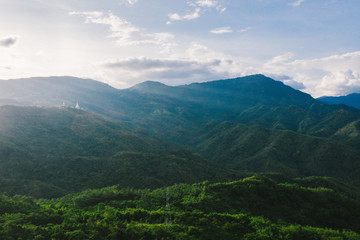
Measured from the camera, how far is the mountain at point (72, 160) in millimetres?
42875

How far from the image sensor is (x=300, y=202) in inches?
1056

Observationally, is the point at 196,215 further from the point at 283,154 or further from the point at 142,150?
the point at 283,154

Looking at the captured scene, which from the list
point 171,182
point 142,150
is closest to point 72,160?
point 171,182

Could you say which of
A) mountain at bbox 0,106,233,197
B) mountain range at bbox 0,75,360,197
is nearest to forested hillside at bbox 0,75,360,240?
mountain at bbox 0,106,233,197

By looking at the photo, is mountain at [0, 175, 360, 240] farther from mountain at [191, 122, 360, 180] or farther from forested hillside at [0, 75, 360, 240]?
mountain at [191, 122, 360, 180]

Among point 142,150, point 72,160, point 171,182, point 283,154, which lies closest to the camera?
point 171,182

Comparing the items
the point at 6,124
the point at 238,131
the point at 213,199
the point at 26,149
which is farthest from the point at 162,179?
the point at 238,131

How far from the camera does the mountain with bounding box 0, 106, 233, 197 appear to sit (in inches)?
1688

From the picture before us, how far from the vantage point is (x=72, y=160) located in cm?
5134

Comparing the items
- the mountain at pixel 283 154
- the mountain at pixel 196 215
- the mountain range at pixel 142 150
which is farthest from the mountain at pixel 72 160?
the mountain at pixel 283 154

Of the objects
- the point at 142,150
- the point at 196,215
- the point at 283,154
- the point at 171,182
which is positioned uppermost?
the point at 196,215

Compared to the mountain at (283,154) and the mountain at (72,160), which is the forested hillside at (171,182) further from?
the mountain at (283,154)

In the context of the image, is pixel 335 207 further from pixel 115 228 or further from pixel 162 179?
pixel 162 179

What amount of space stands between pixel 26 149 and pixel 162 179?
32894 mm
